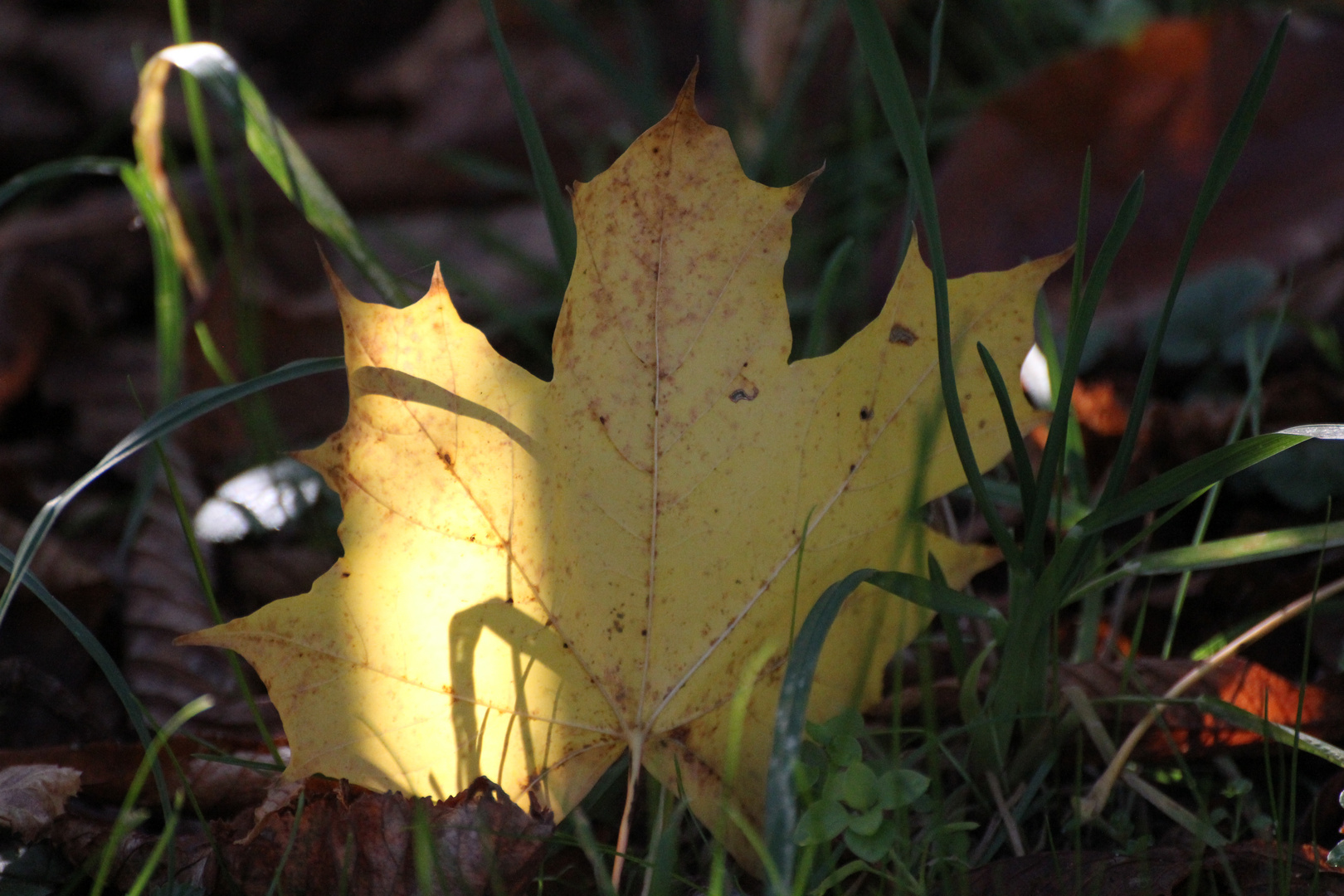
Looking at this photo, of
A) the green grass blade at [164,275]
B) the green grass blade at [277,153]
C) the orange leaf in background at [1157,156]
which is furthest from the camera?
the orange leaf in background at [1157,156]

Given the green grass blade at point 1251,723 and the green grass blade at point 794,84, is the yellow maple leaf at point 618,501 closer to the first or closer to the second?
the green grass blade at point 1251,723

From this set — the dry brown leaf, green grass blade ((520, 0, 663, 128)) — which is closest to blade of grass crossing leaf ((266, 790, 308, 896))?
the dry brown leaf

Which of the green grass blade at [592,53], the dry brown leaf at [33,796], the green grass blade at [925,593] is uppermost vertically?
the green grass blade at [592,53]

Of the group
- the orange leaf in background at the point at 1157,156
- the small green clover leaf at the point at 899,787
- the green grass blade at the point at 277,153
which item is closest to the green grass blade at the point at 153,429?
the green grass blade at the point at 277,153

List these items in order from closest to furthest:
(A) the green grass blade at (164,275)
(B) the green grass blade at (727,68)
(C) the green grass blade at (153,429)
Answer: (C) the green grass blade at (153,429) → (A) the green grass blade at (164,275) → (B) the green grass blade at (727,68)

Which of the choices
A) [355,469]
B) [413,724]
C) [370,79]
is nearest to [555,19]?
[355,469]

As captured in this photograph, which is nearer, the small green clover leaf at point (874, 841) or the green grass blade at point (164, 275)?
the small green clover leaf at point (874, 841)

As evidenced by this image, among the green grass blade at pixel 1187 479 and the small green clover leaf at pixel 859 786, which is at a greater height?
the green grass blade at pixel 1187 479

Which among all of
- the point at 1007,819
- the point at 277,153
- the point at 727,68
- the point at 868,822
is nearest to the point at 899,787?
the point at 868,822
